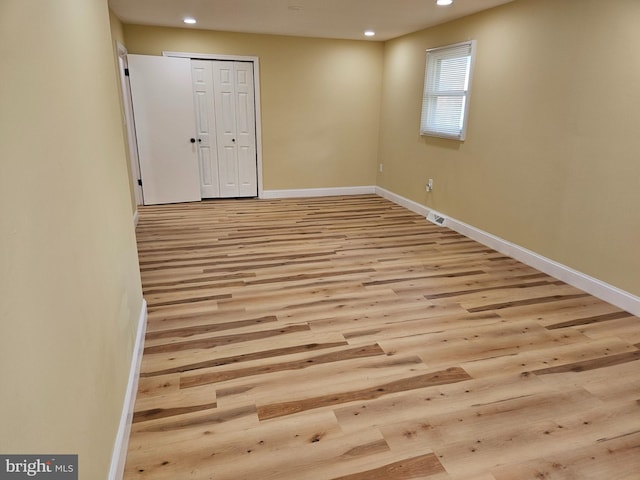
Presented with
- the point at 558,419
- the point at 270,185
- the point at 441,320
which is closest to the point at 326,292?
the point at 441,320

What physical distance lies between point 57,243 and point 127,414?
1.09 metres

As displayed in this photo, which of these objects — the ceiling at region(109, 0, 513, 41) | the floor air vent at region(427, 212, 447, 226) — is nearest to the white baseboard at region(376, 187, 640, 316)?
the floor air vent at region(427, 212, 447, 226)

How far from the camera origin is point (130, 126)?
18.2 ft

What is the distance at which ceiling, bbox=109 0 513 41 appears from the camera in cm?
407

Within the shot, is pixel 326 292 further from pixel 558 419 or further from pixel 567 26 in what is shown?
A: pixel 567 26

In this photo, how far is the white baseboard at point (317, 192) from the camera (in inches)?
261

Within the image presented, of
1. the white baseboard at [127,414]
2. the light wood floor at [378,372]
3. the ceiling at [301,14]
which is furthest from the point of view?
the ceiling at [301,14]

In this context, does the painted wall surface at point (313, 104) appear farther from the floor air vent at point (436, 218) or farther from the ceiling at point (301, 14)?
the floor air vent at point (436, 218)

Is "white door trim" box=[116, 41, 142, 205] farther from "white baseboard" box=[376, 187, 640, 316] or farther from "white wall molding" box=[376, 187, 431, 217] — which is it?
"white baseboard" box=[376, 187, 640, 316]

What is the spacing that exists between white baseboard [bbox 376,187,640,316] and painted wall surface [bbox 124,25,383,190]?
6.47 ft

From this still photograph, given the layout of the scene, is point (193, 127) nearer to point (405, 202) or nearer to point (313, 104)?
point (313, 104)

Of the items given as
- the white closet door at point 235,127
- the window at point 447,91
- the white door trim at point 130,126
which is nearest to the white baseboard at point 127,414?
the white door trim at point 130,126

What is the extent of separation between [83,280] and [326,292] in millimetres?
2105

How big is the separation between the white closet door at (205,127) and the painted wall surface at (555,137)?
314 cm
